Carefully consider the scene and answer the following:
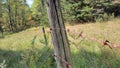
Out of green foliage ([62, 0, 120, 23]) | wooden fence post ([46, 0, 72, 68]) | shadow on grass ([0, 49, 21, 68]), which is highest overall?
wooden fence post ([46, 0, 72, 68])

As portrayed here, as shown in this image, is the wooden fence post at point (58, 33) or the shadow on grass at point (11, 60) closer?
the wooden fence post at point (58, 33)

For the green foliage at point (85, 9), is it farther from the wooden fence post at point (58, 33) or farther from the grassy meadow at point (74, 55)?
the wooden fence post at point (58, 33)

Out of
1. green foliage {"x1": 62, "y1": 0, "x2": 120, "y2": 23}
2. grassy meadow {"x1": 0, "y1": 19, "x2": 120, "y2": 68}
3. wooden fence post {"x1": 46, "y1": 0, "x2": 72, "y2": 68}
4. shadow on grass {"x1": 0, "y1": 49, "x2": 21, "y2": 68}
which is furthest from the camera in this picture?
green foliage {"x1": 62, "y1": 0, "x2": 120, "y2": 23}

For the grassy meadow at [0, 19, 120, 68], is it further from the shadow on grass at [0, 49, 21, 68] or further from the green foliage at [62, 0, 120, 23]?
the green foliage at [62, 0, 120, 23]

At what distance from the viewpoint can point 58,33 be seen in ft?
6.45

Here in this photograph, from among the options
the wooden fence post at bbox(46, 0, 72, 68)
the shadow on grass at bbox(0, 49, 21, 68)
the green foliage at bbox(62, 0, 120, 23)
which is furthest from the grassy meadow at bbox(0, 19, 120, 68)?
the green foliage at bbox(62, 0, 120, 23)

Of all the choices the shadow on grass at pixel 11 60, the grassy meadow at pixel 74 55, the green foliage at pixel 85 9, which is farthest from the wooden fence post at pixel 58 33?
the green foliage at pixel 85 9

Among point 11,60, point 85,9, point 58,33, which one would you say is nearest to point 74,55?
point 11,60

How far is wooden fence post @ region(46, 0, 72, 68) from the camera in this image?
192cm

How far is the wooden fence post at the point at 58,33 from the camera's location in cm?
192

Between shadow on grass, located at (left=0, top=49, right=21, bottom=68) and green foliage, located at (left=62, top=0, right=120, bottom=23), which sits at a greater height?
shadow on grass, located at (left=0, top=49, right=21, bottom=68)

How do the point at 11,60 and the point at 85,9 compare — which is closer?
the point at 11,60

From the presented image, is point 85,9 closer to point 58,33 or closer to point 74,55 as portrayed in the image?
point 74,55

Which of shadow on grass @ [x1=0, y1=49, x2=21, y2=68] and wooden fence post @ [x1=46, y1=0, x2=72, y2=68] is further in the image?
shadow on grass @ [x1=0, y1=49, x2=21, y2=68]
